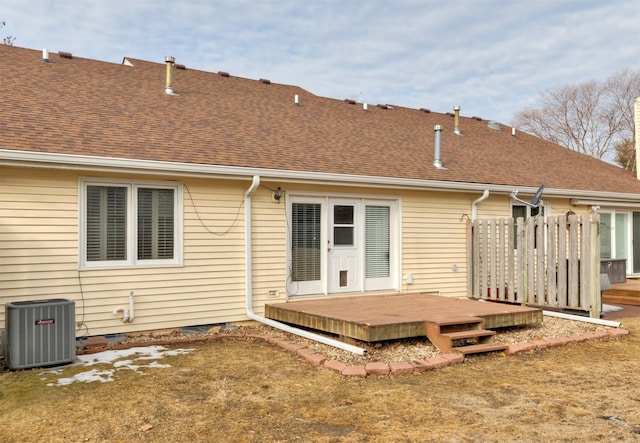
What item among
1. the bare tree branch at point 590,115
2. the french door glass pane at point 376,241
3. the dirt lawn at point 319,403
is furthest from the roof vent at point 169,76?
the bare tree branch at point 590,115

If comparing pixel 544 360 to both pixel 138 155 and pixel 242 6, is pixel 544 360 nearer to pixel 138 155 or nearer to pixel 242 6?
pixel 138 155

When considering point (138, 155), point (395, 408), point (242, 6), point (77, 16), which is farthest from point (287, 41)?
point (395, 408)

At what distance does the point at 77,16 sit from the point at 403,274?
9961mm

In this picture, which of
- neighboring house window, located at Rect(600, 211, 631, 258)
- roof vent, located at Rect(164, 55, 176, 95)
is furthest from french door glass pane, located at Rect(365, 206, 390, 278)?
neighboring house window, located at Rect(600, 211, 631, 258)

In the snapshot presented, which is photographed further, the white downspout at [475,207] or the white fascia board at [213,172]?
the white downspout at [475,207]

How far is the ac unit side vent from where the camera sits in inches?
213

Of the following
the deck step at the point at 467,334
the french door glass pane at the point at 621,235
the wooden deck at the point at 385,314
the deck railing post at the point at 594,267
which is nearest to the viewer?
the wooden deck at the point at 385,314

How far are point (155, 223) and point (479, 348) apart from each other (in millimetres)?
4577

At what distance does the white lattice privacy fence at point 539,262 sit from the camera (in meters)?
8.03

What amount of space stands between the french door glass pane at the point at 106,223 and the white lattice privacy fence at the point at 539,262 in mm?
6322

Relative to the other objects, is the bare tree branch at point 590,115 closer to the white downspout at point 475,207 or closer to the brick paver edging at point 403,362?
the white downspout at point 475,207

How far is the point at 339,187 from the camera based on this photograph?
8773 mm

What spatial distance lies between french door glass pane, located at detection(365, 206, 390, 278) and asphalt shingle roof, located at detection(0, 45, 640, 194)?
754mm

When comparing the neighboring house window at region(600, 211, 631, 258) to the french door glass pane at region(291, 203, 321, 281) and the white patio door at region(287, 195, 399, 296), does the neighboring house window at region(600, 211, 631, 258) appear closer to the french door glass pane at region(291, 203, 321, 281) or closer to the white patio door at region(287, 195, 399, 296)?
the white patio door at region(287, 195, 399, 296)
